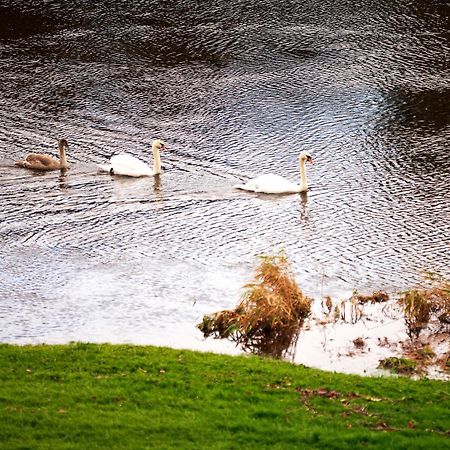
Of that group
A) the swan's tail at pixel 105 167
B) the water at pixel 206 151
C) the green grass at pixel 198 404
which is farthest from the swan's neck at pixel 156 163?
the green grass at pixel 198 404

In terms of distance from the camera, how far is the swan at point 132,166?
2809cm

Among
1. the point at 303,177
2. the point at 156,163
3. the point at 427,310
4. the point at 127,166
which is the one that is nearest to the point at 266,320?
the point at 427,310

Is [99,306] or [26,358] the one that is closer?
[26,358]

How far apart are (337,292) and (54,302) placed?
5.21 meters

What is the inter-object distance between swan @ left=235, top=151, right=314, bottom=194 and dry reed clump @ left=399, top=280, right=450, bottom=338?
25.7ft

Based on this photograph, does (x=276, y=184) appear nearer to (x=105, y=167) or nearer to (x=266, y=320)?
(x=105, y=167)

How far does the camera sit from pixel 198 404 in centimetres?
1377

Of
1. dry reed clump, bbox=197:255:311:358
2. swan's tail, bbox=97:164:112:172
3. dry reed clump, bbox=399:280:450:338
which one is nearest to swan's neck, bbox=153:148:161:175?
swan's tail, bbox=97:164:112:172

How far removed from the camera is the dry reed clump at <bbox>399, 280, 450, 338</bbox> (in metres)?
18.8

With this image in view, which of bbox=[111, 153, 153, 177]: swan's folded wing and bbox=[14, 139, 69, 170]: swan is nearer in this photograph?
bbox=[111, 153, 153, 177]: swan's folded wing

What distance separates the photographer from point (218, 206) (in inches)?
1017

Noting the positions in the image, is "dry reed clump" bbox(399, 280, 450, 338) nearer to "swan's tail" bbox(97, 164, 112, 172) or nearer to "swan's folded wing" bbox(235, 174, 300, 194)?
"swan's folded wing" bbox(235, 174, 300, 194)

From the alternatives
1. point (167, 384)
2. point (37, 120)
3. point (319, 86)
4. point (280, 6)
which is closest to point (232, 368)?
point (167, 384)

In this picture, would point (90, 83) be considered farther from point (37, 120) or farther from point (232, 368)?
point (232, 368)
